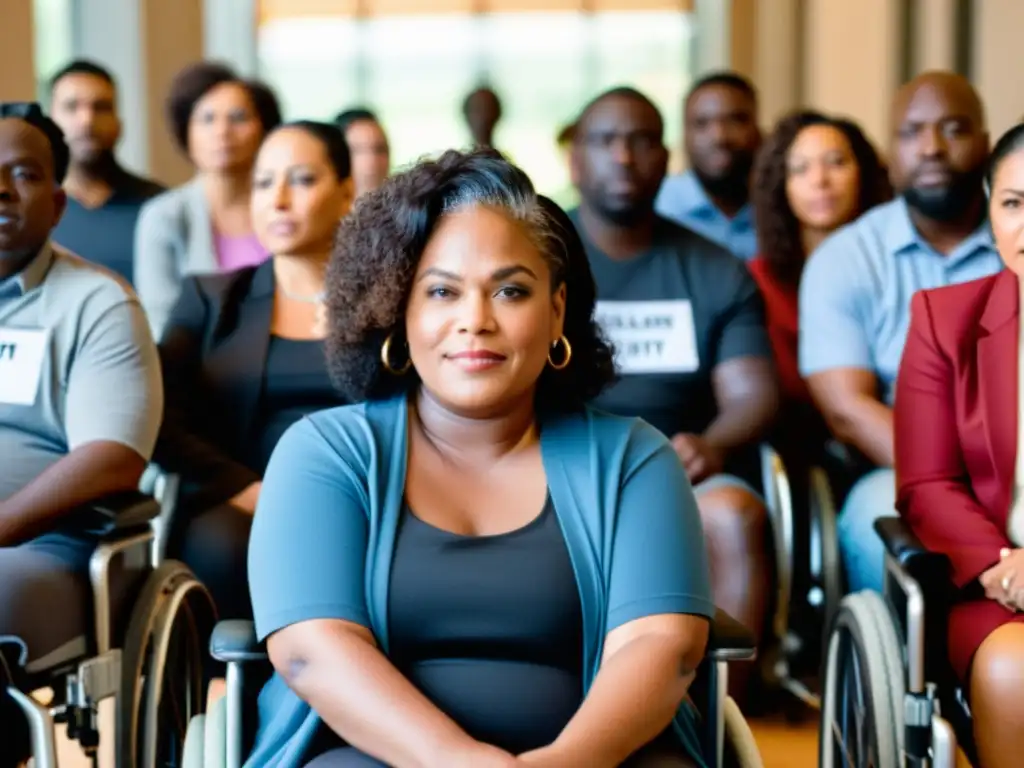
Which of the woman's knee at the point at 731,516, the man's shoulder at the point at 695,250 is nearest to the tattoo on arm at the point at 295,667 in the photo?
the woman's knee at the point at 731,516

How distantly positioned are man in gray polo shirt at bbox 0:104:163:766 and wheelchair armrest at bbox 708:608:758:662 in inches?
44.0

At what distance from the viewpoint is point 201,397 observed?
3.30 m

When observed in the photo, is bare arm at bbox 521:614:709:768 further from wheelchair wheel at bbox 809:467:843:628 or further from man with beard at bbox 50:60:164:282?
man with beard at bbox 50:60:164:282

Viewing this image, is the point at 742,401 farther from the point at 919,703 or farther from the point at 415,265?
the point at 415,265

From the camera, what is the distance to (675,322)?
137 inches

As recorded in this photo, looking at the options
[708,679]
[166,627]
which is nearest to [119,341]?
[166,627]

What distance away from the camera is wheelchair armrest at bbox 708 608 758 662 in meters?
1.91

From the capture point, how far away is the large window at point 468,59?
10125 millimetres

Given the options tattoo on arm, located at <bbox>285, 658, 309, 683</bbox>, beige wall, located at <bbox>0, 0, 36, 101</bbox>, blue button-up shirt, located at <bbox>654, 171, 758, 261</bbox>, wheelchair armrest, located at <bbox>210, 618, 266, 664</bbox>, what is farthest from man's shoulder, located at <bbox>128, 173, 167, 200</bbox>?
tattoo on arm, located at <bbox>285, 658, 309, 683</bbox>

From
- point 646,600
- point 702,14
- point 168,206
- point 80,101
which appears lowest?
point 646,600

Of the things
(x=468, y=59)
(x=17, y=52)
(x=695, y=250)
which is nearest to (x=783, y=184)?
(x=695, y=250)

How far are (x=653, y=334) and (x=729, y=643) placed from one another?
1.62 metres

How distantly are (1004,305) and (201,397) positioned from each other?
175 cm

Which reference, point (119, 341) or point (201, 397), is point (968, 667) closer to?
point (119, 341)
